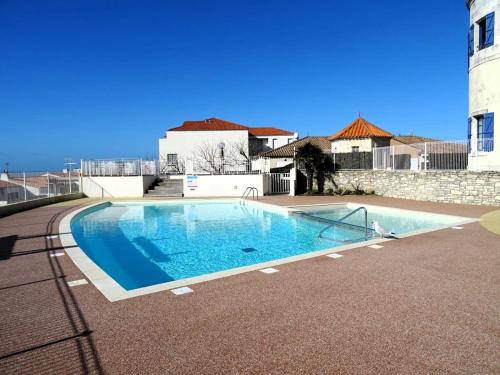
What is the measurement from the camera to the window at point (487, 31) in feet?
48.4

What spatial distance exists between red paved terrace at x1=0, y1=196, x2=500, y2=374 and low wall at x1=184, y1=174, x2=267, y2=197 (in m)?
16.2

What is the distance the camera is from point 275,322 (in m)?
3.91

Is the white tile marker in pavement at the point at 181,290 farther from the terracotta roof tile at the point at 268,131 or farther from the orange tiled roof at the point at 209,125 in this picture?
the terracotta roof tile at the point at 268,131

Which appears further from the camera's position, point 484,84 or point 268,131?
point 268,131

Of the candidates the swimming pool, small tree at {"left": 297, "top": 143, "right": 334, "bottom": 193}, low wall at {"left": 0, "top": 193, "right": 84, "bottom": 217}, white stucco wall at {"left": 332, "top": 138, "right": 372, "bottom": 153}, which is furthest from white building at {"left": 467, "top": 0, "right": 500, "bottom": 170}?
low wall at {"left": 0, "top": 193, "right": 84, "bottom": 217}

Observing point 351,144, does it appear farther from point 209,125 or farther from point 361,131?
point 209,125

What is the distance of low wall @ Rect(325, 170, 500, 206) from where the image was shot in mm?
14328

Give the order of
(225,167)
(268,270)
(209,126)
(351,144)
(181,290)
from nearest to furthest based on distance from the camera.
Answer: (181,290) → (268,270) → (225,167) → (351,144) → (209,126)

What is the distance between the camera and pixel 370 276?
552cm

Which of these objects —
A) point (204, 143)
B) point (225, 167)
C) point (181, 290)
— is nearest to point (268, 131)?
point (204, 143)

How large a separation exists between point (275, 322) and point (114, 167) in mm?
21883

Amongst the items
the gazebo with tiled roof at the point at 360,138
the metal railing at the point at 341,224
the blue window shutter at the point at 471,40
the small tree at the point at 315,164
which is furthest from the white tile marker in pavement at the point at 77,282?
the gazebo with tiled roof at the point at 360,138

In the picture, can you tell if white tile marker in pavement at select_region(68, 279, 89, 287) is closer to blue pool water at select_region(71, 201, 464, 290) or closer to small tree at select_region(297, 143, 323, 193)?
blue pool water at select_region(71, 201, 464, 290)

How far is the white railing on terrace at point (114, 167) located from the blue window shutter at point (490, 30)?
2003 centimetres
